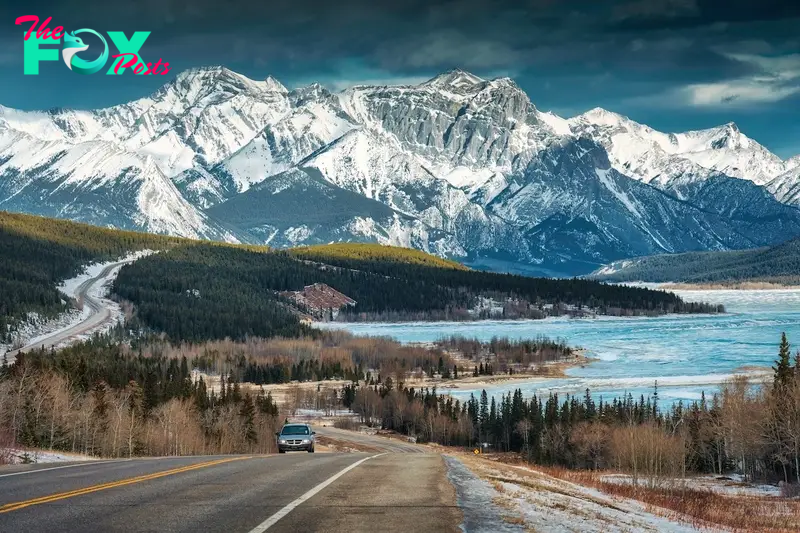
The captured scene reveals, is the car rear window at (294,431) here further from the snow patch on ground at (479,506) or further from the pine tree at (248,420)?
the pine tree at (248,420)

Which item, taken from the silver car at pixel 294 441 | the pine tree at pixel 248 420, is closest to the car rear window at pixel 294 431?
the silver car at pixel 294 441

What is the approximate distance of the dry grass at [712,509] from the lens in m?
32.0

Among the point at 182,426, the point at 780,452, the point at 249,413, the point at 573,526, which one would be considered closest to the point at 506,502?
the point at 573,526

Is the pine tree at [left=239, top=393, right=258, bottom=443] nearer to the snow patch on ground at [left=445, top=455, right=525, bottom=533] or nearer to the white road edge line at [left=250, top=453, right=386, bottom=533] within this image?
the snow patch on ground at [left=445, top=455, right=525, bottom=533]

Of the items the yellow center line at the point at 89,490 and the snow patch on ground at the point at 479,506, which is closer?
the snow patch on ground at the point at 479,506

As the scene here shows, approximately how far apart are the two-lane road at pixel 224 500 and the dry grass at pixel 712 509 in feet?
30.9

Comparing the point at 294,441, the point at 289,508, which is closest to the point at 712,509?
the point at 289,508

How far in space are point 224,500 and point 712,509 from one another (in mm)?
26311

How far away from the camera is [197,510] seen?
68.3 ft

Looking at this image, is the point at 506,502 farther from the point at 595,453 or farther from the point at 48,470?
the point at 595,453

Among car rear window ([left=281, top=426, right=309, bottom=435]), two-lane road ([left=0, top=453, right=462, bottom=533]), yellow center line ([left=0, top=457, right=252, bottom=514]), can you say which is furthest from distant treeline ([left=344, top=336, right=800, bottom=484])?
yellow center line ([left=0, top=457, right=252, bottom=514])

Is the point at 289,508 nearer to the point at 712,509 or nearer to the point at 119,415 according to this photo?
the point at 712,509

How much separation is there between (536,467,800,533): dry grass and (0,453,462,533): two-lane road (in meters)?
9.41

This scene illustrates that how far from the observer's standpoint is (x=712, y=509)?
4122cm
